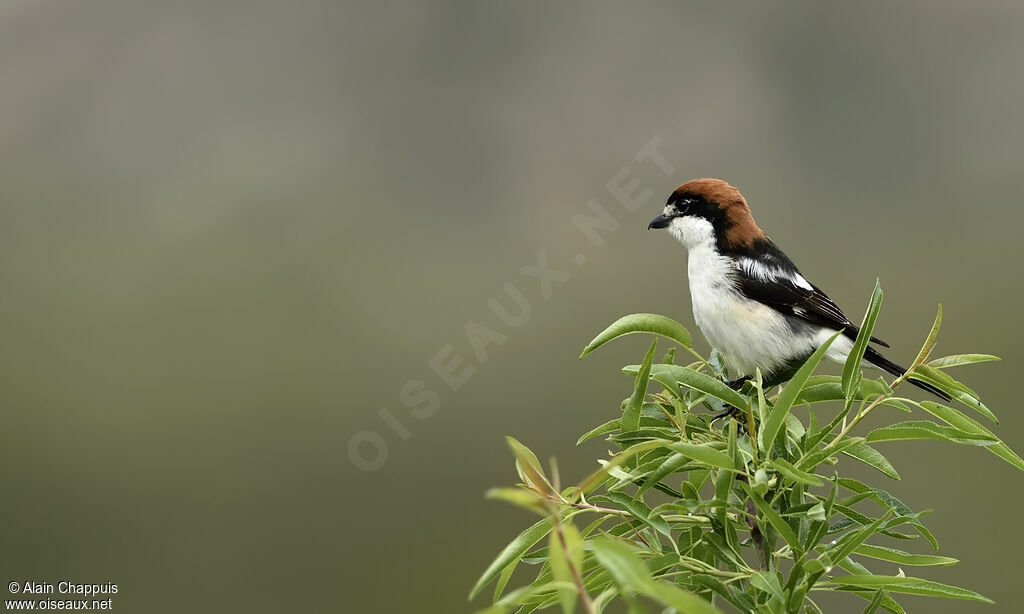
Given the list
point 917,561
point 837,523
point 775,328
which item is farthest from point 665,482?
point 775,328

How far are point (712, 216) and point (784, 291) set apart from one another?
12.0 inches

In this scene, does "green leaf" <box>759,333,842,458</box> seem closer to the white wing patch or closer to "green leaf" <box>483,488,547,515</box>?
"green leaf" <box>483,488,547,515</box>

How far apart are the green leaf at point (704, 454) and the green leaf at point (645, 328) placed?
32cm

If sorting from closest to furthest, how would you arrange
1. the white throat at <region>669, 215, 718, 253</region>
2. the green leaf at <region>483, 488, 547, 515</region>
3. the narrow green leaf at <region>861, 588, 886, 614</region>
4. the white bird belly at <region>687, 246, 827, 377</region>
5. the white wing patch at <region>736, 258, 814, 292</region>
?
the green leaf at <region>483, 488, 547, 515</region> → the narrow green leaf at <region>861, 588, 886, 614</region> → the white bird belly at <region>687, 246, 827, 377</region> → the white wing patch at <region>736, 258, 814, 292</region> → the white throat at <region>669, 215, 718, 253</region>

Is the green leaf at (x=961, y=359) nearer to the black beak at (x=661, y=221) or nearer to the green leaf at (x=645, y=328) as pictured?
the green leaf at (x=645, y=328)

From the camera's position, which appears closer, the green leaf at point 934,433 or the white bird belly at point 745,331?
the green leaf at point 934,433

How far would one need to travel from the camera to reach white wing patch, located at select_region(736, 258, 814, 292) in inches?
95.7

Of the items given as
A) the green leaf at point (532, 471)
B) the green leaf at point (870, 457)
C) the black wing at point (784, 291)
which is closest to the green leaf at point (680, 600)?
the green leaf at point (532, 471)

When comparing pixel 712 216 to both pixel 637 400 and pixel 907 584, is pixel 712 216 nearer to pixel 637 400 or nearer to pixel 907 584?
pixel 637 400

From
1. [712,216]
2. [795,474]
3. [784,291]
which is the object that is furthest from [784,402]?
[712,216]

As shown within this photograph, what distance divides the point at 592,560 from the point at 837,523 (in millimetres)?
389

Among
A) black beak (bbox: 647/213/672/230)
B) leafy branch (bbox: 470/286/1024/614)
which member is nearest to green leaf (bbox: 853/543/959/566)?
leafy branch (bbox: 470/286/1024/614)

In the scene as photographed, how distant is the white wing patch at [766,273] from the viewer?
243 cm

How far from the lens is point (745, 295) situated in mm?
2404
